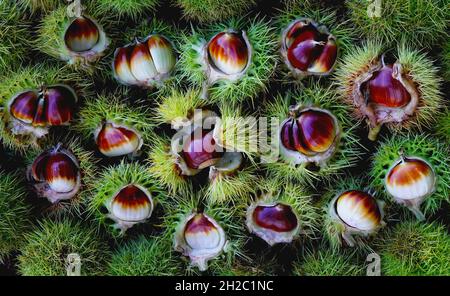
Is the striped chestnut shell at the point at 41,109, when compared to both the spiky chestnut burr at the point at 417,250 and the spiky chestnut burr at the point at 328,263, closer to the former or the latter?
the spiky chestnut burr at the point at 328,263

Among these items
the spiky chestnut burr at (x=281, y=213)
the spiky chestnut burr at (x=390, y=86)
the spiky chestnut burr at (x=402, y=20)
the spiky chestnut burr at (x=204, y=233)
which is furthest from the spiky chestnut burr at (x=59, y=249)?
the spiky chestnut burr at (x=402, y=20)

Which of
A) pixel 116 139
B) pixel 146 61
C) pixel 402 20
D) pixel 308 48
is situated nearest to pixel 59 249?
pixel 116 139

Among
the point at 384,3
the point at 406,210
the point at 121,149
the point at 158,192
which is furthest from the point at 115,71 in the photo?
the point at 406,210

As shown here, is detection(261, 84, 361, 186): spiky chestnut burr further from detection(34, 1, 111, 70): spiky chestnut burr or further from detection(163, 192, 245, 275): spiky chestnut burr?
detection(34, 1, 111, 70): spiky chestnut burr

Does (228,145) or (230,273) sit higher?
Answer: (228,145)

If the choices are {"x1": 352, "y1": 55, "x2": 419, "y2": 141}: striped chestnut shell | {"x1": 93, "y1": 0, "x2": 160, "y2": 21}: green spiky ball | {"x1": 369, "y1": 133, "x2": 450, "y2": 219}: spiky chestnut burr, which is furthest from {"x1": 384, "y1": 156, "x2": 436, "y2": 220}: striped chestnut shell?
{"x1": 93, "y1": 0, "x2": 160, "y2": 21}: green spiky ball

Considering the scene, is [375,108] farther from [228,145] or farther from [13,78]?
[13,78]

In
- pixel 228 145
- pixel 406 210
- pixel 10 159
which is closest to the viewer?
pixel 228 145
